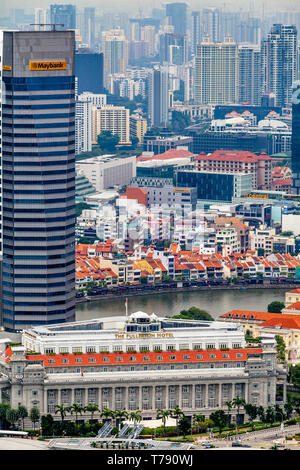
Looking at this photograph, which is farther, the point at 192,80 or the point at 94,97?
the point at 192,80

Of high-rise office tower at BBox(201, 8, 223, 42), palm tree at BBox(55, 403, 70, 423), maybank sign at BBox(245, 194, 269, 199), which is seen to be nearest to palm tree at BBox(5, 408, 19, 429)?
palm tree at BBox(55, 403, 70, 423)

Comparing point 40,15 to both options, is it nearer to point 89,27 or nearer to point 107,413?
point 89,27

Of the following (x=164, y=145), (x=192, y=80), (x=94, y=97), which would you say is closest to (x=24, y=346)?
(x=164, y=145)

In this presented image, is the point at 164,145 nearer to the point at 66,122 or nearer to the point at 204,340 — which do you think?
the point at 66,122

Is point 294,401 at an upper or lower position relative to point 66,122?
lower

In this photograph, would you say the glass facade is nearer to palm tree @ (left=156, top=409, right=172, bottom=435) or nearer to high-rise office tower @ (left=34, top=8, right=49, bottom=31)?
high-rise office tower @ (left=34, top=8, right=49, bottom=31)

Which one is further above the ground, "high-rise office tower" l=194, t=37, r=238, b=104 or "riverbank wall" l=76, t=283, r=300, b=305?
"high-rise office tower" l=194, t=37, r=238, b=104
